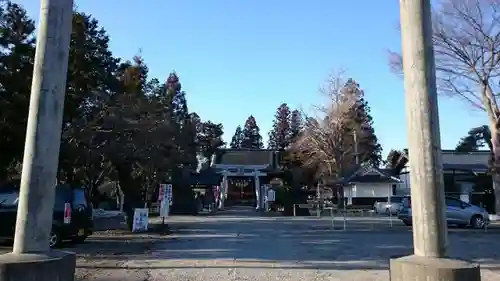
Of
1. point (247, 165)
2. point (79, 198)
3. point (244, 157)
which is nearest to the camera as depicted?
point (79, 198)

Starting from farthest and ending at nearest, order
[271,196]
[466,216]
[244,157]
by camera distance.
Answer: [244,157]
[271,196]
[466,216]

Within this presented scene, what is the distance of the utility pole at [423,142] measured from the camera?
4.96 meters

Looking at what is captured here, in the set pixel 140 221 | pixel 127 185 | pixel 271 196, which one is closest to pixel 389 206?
pixel 271 196

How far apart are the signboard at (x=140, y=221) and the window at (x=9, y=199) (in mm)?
6535

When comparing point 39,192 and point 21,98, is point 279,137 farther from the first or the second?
point 39,192

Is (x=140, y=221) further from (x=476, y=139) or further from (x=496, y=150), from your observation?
(x=476, y=139)

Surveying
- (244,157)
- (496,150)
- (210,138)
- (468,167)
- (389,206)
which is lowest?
(389,206)

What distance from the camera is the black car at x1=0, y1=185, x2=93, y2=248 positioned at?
14.3 meters

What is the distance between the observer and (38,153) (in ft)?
16.9

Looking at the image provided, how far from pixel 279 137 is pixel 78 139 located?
6582cm

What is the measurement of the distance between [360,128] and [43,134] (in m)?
56.2

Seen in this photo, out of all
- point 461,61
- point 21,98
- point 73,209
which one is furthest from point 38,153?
point 461,61

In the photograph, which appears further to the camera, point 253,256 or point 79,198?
point 79,198

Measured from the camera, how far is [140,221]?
21.1 meters
